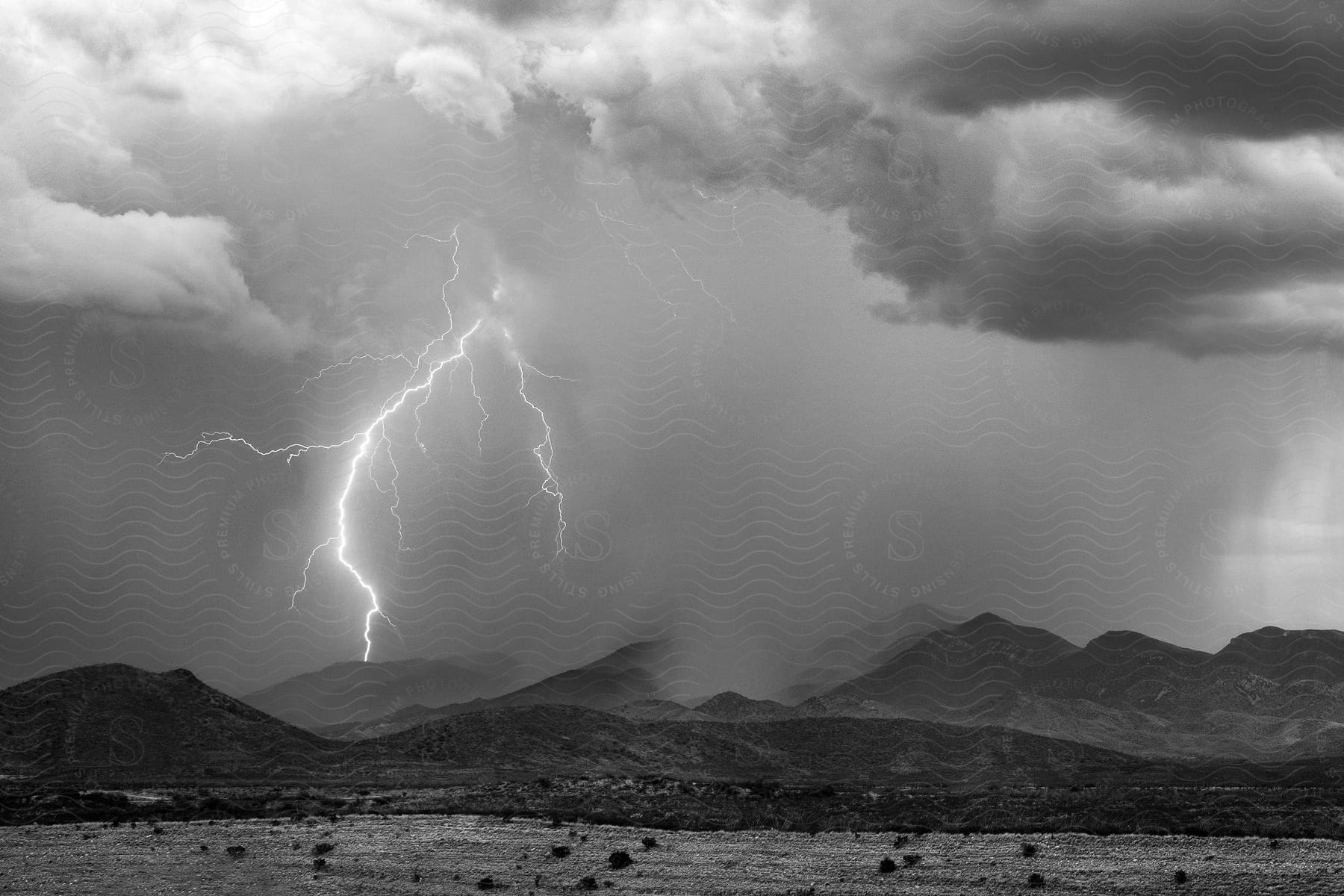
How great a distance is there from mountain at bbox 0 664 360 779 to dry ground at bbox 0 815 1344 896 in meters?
48.6

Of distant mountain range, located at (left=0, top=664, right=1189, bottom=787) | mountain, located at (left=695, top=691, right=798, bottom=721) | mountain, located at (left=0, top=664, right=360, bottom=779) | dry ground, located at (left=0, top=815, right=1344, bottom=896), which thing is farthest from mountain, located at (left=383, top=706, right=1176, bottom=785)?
dry ground, located at (left=0, top=815, right=1344, bottom=896)

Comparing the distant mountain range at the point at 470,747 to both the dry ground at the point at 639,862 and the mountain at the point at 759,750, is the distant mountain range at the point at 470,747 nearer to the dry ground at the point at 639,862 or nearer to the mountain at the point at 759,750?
the mountain at the point at 759,750

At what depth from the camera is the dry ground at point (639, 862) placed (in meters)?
40.2

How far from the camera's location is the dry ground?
132ft

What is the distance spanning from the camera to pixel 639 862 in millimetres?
45125

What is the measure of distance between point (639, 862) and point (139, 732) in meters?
82.7

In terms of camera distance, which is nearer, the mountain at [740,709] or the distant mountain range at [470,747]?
the distant mountain range at [470,747]

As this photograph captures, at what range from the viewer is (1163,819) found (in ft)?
180

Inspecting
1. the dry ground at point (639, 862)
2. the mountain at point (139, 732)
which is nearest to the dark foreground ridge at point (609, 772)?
the mountain at point (139, 732)

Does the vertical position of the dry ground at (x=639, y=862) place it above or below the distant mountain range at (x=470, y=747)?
below

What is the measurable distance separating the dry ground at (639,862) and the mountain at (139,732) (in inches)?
1913

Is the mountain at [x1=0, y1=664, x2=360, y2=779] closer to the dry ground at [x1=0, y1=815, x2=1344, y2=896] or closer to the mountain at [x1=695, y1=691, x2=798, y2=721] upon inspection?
the dry ground at [x1=0, y1=815, x2=1344, y2=896]

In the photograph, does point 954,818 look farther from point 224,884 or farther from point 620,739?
point 620,739

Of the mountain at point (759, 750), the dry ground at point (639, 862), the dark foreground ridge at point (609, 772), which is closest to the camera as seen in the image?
the dry ground at point (639, 862)
